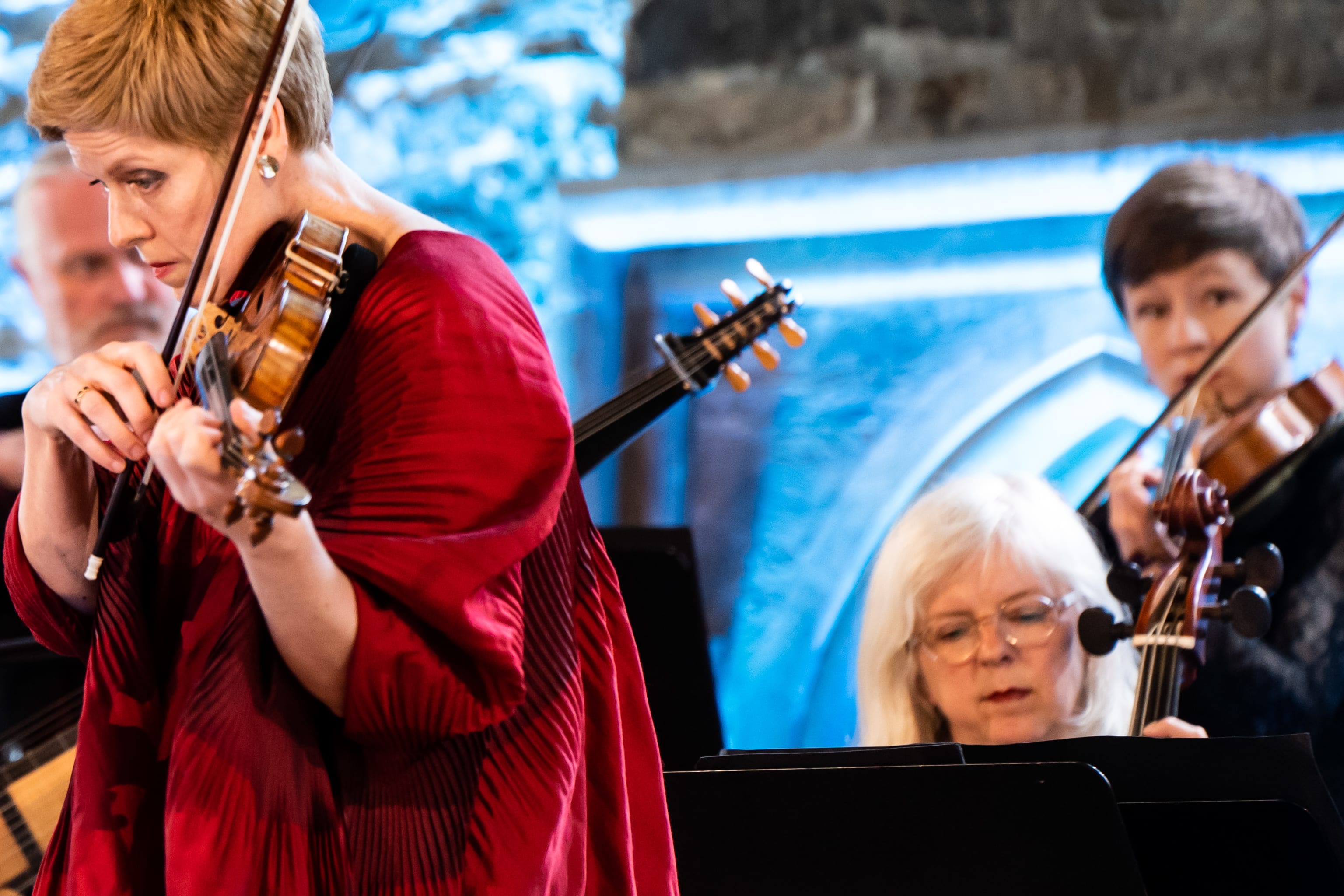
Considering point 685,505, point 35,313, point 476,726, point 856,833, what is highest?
point 35,313

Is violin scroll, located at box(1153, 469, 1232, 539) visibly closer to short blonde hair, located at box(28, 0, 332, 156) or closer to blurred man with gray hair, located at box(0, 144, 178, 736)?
short blonde hair, located at box(28, 0, 332, 156)

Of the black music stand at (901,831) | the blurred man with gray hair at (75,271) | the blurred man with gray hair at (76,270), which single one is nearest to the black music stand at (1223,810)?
the black music stand at (901,831)

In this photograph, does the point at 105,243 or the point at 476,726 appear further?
the point at 105,243

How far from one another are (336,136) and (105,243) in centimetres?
72

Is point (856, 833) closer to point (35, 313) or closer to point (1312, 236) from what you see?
point (1312, 236)

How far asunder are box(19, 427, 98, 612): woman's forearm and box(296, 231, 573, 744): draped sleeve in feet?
0.73

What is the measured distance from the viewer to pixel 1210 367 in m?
2.27

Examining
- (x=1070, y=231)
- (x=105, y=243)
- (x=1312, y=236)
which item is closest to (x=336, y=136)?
(x=105, y=243)

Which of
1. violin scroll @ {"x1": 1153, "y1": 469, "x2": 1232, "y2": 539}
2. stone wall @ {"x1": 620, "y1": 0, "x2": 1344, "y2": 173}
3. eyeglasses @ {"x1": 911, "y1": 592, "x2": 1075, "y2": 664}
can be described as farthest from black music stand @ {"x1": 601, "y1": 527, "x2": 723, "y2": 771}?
stone wall @ {"x1": 620, "y1": 0, "x2": 1344, "y2": 173}

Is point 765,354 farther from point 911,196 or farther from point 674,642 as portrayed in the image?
point 911,196

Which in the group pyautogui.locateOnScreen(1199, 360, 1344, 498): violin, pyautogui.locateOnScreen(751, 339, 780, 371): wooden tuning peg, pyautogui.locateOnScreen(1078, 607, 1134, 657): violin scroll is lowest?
pyautogui.locateOnScreen(1078, 607, 1134, 657): violin scroll

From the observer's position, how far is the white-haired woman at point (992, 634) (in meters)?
2.14

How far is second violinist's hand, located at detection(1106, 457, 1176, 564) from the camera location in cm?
214

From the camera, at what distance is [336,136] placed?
10.7ft
